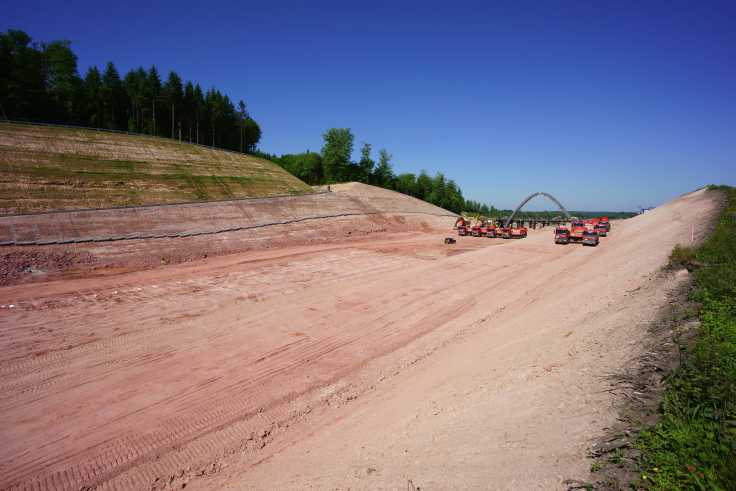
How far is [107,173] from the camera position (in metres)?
36.5

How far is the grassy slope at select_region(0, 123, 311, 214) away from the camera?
2988 centimetres

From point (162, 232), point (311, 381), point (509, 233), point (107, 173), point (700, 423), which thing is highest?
point (107, 173)

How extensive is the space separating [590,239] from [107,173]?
52343 mm

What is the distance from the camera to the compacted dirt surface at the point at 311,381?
5.83 meters

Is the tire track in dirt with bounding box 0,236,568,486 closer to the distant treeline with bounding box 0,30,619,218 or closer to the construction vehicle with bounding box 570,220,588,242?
the construction vehicle with bounding box 570,220,588,242

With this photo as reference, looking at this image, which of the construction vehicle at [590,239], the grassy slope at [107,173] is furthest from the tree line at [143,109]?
the construction vehicle at [590,239]

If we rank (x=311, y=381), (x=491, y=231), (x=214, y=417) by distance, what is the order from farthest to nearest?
(x=491, y=231), (x=311, y=381), (x=214, y=417)

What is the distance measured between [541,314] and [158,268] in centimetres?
2412

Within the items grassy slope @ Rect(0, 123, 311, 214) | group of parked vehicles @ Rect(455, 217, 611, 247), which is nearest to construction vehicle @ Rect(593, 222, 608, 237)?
group of parked vehicles @ Rect(455, 217, 611, 247)

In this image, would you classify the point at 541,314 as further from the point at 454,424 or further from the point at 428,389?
the point at 454,424

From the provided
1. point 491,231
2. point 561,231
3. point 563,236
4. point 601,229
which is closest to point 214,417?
point 563,236

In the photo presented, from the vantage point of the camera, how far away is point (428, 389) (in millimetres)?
8906

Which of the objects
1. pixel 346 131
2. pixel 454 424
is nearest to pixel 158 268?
pixel 454 424

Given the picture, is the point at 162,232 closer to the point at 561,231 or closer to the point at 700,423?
the point at 700,423
